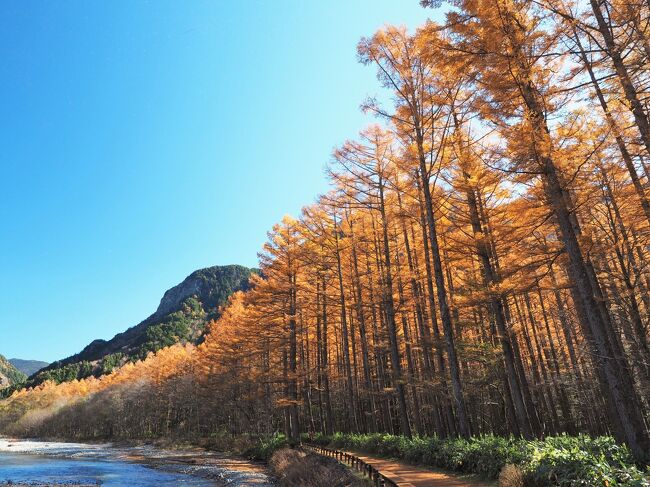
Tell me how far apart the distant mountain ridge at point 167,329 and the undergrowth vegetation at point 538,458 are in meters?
116

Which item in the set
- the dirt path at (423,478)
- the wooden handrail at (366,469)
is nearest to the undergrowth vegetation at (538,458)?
the dirt path at (423,478)

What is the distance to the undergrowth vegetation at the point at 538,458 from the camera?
5.16m

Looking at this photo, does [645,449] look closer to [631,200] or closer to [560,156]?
[560,156]

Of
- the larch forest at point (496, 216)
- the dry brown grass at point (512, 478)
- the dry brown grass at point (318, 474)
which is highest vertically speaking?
the larch forest at point (496, 216)

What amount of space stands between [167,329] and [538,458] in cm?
14537

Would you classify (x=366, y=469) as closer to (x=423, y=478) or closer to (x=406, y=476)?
(x=406, y=476)

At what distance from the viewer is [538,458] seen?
6508 millimetres

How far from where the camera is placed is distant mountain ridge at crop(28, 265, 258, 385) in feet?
426

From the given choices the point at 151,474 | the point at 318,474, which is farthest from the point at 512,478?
the point at 151,474

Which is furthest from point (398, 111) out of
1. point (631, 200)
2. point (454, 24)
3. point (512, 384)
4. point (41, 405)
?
point (41, 405)

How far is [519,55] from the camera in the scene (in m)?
7.86

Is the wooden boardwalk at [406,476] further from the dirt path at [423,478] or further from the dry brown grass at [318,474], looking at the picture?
the dry brown grass at [318,474]

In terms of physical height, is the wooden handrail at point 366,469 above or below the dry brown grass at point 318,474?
above

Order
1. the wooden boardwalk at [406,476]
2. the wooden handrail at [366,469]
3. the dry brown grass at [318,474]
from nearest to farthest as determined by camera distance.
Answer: the wooden handrail at [366,469], the wooden boardwalk at [406,476], the dry brown grass at [318,474]
